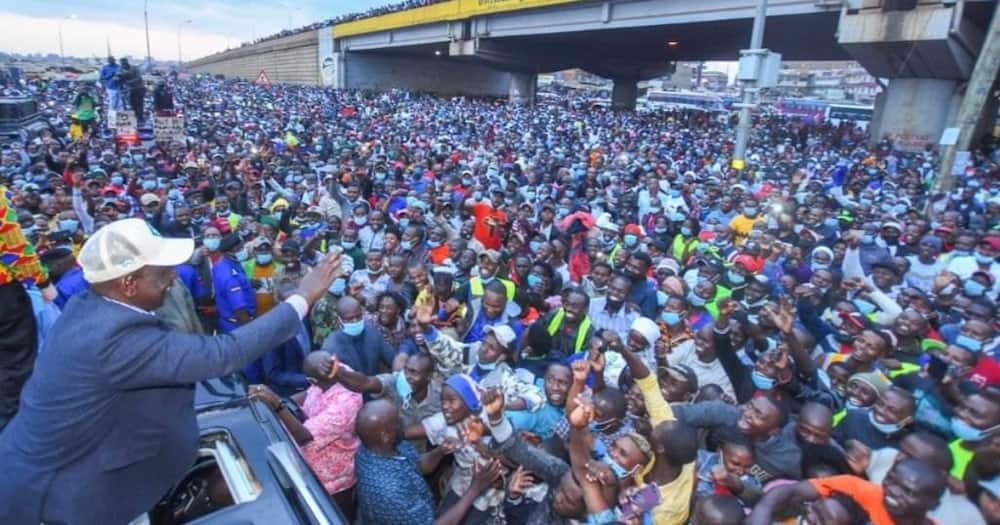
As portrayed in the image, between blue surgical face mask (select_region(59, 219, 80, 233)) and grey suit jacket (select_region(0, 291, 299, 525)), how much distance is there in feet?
16.8

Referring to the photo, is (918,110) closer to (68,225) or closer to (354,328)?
(354,328)

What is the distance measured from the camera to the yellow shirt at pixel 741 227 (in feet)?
26.0

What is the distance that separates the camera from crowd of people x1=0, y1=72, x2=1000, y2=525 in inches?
101

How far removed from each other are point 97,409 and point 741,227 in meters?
7.93

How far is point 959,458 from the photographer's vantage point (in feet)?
9.65

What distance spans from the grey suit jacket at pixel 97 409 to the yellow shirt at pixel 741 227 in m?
7.37

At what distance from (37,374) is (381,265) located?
13.5 ft

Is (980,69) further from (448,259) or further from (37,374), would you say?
(37,374)

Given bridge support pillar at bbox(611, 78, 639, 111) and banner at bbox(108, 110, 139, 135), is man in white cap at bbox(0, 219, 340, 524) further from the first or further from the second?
bridge support pillar at bbox(611, 78, 639, 111)

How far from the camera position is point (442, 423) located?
301 centimetres

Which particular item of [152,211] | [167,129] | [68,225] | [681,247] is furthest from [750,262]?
[167,129]

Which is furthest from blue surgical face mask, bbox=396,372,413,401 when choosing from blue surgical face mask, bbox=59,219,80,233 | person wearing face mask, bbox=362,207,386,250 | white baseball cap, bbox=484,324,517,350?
blue surgical face mask, bbox=59,219,80,233

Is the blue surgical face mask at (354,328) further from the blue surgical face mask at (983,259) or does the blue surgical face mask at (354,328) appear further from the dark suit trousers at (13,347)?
the blue surgical face mask at (983,259)

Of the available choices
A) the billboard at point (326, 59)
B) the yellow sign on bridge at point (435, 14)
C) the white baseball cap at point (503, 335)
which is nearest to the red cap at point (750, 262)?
the white baseball cap at point (503, 335)
